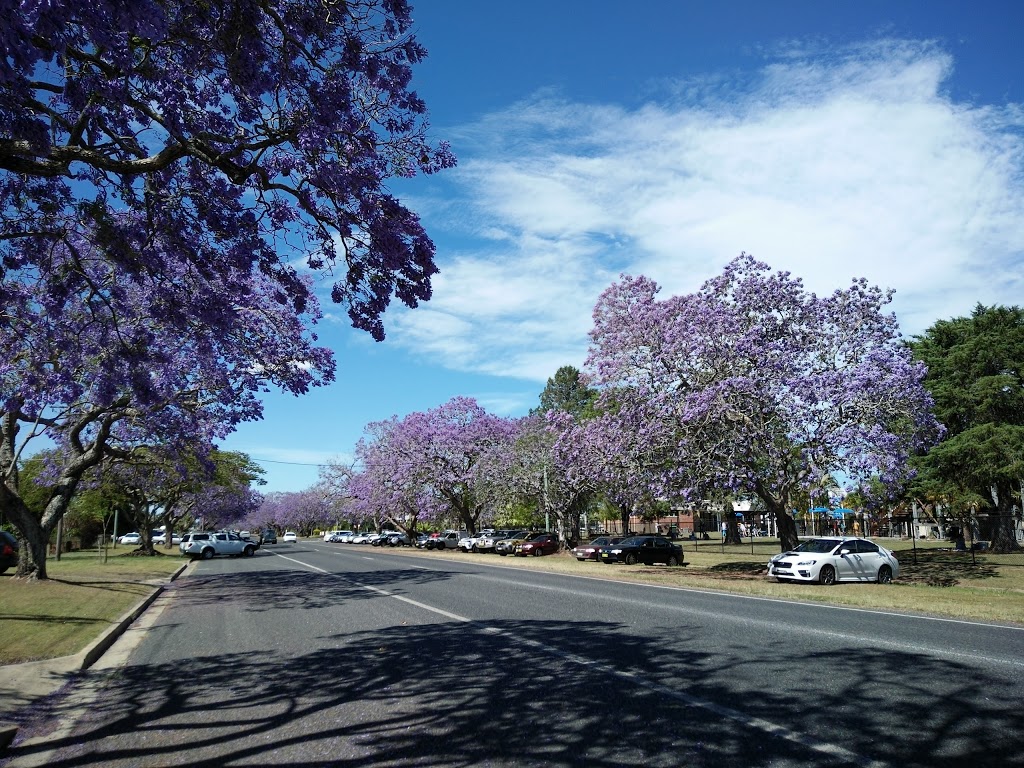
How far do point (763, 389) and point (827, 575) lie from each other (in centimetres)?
589

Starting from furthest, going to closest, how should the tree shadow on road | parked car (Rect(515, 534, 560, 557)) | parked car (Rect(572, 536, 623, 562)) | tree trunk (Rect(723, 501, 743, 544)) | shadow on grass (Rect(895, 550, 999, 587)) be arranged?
1. tree trunk (Rect(723, 501, 743, 544))
2. parked car (Rect(515, 534, 560, 557))
3. parked car (Rect(572, 536, 623, 562))
4. shadow on grass (Rect(895, 550, 999, 587))
5. the tree shadow on road

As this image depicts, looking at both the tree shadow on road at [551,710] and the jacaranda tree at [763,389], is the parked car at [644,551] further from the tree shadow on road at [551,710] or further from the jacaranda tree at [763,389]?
the tree shadow on road at [551,710]

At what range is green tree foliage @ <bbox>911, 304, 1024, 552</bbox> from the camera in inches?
1308

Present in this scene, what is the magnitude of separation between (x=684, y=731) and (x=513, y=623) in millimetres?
6582

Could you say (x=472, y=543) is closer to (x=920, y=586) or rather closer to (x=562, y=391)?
(x=920, y=586)

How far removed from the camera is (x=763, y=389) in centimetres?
2322

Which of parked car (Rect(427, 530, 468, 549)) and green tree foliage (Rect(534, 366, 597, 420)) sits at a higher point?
green tree foliage (Rect(534, 366, 597, 420))

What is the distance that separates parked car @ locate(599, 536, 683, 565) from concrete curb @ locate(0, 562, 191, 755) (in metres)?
25.8

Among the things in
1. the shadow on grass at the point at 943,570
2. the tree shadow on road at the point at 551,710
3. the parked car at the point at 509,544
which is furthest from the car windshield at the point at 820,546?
the parked car at the point at 509,544

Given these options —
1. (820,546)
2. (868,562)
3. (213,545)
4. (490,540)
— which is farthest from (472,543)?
(868,562)

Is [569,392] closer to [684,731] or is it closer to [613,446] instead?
[613,446]

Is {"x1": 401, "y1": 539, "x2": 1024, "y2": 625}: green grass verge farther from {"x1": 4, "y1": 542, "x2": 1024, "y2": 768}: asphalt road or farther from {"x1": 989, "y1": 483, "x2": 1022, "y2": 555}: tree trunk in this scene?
{"x1": 4, "y1": 542, "x2": 1024, "y2": 768}: asphalt road

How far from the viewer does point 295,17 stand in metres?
8.20

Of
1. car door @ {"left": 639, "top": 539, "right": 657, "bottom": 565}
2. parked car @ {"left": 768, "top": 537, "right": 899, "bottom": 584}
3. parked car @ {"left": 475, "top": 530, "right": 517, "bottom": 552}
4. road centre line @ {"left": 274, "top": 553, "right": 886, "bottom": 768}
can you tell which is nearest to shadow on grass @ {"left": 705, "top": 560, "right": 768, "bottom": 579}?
parked car @ {"left": 768, "top": 537, "right": 899, "bottom": 584}
